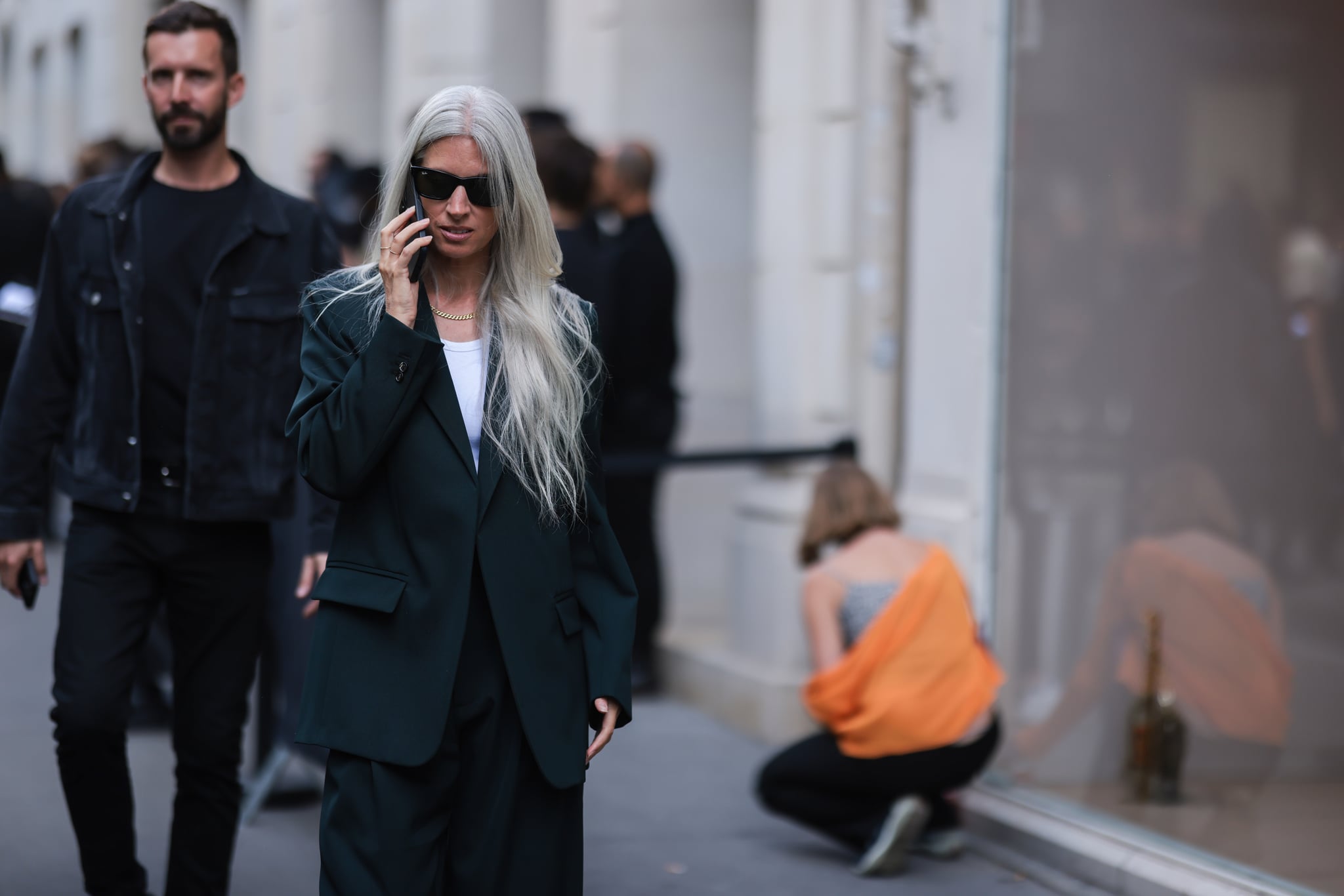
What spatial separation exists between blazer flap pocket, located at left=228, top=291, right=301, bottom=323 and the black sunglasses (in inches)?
44.3

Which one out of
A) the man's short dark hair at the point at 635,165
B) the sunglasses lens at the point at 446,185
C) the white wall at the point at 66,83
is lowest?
the sunglasses lens at the point at 446,185

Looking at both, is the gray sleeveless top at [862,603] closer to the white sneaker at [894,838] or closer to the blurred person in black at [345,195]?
the white sneaker at [894,838]

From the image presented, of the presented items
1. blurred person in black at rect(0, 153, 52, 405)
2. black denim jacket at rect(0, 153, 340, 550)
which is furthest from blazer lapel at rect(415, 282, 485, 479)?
blurred person in black at rect(0, 153, 52, 405)

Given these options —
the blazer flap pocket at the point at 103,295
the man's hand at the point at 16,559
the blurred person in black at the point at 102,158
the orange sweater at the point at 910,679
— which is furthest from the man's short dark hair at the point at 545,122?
the blurred person in black at the point at 102,158

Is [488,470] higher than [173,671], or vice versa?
[488,470]

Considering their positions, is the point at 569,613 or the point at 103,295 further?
the point at 103,295

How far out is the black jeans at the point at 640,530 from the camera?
7.27m

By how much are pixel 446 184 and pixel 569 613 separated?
0.72 metres

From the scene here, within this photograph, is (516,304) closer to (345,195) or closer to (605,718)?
(605,718)

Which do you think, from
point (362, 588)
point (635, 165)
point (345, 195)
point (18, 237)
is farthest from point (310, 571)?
point (18, 237)

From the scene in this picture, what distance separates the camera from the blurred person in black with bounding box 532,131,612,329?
614 cm

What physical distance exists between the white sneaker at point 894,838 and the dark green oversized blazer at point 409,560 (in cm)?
225

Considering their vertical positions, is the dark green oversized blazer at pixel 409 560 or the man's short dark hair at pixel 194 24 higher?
the man's short dark hair at pixel 194 24

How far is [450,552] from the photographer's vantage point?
2.87 meters
